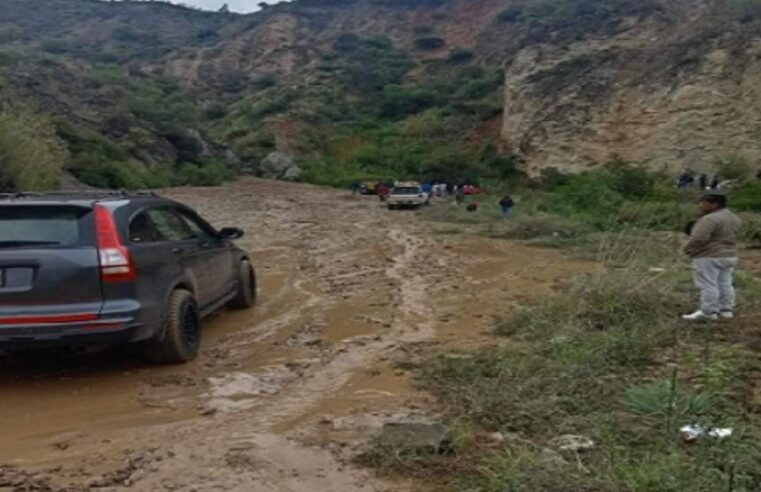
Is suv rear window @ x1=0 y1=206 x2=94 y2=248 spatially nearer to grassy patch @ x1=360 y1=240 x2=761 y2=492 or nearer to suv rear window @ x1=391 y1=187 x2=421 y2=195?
grassy patch @ x1=360 y1=240 x2=761 y2=492

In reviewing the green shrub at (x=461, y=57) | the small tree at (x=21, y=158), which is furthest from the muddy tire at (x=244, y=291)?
the green shrub at (x=461, y=57)

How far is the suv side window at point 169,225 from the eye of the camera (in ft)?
21.4

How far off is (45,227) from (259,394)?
2001 mm

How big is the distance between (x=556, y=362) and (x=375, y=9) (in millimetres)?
89808

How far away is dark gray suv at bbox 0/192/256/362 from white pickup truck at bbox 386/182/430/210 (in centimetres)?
2365

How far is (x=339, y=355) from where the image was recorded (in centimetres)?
673

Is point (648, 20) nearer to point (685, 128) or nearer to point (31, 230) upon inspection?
point (685, 128)

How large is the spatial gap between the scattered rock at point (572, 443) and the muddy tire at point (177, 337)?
316 cm

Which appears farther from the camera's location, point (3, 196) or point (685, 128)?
point (685, 128)

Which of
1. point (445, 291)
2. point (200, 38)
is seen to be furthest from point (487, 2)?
point (445, 291)

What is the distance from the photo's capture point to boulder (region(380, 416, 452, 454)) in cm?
420

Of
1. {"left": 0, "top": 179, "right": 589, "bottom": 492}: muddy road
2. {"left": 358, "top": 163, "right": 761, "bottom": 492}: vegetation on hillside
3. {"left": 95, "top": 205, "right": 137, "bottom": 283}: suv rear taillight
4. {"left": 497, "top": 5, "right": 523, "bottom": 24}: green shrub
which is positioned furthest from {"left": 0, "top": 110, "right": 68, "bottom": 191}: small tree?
{"left": 497, "top": 5, "right": 523, "bottom": 24}: green shrub

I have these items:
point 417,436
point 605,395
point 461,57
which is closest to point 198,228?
point 417,436

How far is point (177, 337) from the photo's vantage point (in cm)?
608
